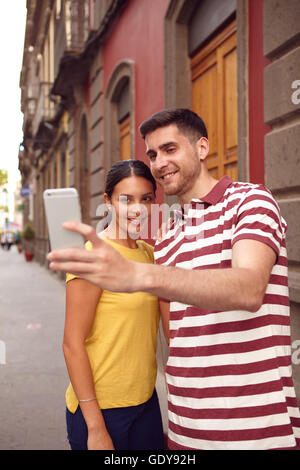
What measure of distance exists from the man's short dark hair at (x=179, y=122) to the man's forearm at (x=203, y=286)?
0.87 m

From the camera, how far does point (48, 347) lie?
682 cm

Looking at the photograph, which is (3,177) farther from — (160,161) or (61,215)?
(61,215)

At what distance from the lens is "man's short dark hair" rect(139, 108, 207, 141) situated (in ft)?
6.13

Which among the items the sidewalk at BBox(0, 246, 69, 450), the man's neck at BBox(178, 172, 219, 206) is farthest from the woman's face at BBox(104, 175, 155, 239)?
the sidewalk at BBox(0, 246, 69, 450)

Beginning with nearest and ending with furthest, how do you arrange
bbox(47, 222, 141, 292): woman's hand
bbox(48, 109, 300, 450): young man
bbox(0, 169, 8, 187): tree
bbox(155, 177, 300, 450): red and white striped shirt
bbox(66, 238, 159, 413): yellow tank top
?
bbox(47, 222, 141, 292): woman's hand, bbox(48, 109, 300, 450): young man, bbox(155, 177, 300, 450): red and white striped shirt, bbox(66, 238, 159, 413): yellow tank top, bbox(0, 169, 8, 187): tree

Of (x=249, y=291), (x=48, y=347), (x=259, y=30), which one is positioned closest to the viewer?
(x=249, y=291)

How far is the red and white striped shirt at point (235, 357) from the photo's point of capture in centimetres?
149

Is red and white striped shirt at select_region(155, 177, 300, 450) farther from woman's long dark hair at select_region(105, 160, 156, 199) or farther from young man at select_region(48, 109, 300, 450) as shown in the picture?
woman's long dark hair at select_region(105, 160, 156, 199)

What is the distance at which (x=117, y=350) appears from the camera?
6.00 ft

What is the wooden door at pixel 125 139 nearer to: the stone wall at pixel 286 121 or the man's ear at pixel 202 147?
the stone wall at pixel 286 121

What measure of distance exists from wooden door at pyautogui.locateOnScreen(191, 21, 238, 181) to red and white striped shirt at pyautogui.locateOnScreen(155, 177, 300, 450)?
3.11 metres

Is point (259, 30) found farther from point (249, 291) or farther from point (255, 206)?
point (249, 291)
